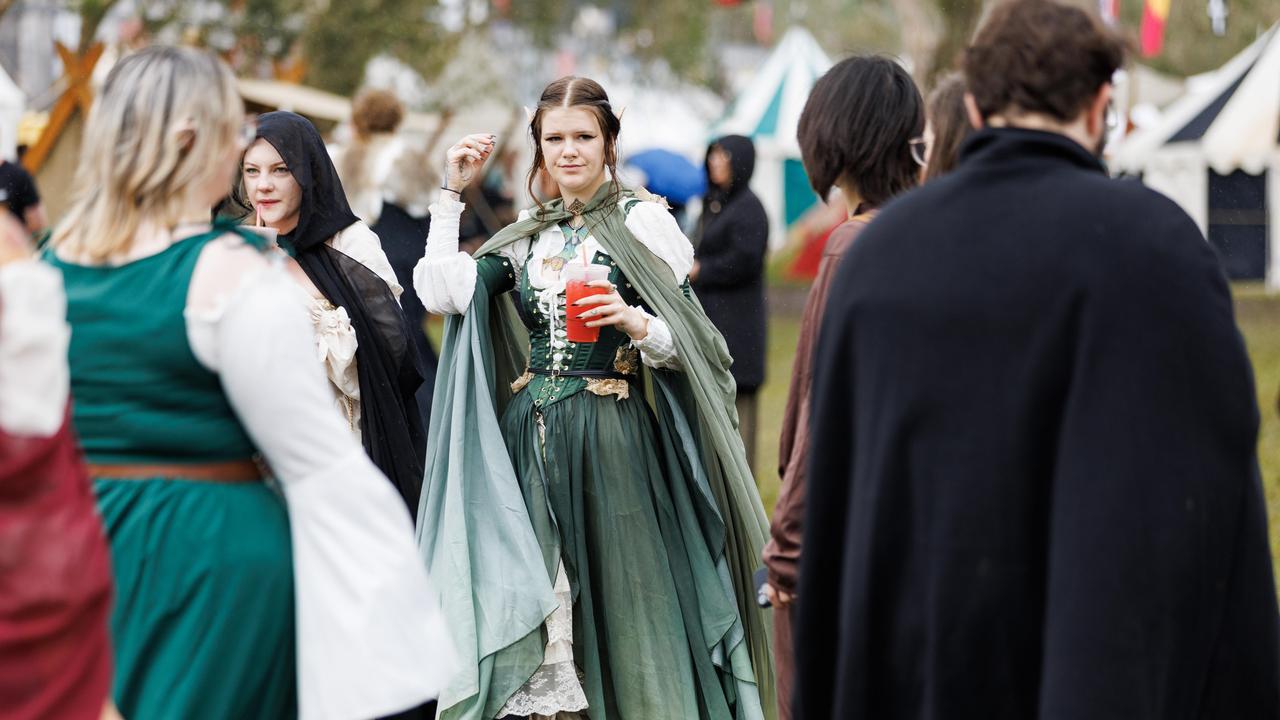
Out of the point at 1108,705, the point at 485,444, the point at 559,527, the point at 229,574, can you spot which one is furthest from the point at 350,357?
the point at 1108,705

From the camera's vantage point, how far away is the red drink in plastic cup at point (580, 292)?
15.1 ft

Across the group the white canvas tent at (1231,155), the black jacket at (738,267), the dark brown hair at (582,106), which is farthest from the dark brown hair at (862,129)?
the white canvas tent at (1231,155)

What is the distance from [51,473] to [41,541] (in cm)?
10

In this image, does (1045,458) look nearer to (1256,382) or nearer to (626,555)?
(626,555)

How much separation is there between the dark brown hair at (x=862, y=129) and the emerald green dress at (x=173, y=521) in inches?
58.1

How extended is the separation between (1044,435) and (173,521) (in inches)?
57.7

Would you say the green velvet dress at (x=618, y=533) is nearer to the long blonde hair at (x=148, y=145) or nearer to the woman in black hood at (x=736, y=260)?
the long blonde hair at (x=148, y=145)

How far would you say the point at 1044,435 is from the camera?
257 cm

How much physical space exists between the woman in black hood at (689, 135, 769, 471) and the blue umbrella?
5.03 metres

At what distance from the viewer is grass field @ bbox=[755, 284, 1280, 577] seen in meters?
9.80

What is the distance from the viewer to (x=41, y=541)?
230cm

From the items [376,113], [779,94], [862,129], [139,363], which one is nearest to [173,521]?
[139,363]

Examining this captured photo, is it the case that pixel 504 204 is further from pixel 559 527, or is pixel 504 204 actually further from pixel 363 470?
pixel 363 470

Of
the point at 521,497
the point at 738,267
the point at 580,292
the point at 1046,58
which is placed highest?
the point at 1046,58
